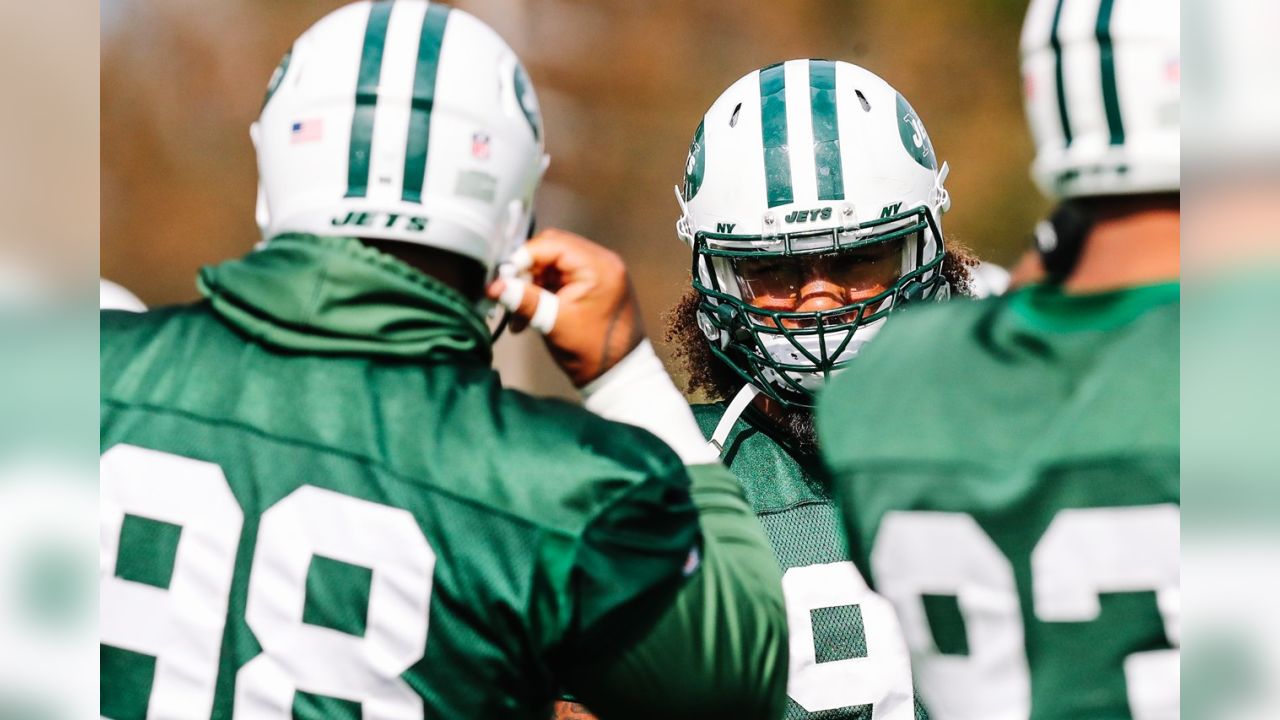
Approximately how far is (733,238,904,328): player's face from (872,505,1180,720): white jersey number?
3.39 feet

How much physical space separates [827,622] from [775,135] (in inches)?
36.7

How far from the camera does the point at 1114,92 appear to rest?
1535 millimetres

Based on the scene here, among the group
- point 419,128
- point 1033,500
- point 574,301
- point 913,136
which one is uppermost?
point 419,128

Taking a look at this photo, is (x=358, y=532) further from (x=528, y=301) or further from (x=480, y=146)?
(x=480, y=146)

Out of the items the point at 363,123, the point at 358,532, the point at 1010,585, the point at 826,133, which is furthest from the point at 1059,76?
the point at 826,133

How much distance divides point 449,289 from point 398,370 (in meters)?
0.12

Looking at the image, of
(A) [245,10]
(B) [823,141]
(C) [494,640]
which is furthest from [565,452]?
(A) [245,10]

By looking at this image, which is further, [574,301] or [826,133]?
[826,133]

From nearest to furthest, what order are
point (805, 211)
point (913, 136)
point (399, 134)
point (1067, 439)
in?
point (1067, 439), point (399, 134), point (805, 211), point (913, 136)

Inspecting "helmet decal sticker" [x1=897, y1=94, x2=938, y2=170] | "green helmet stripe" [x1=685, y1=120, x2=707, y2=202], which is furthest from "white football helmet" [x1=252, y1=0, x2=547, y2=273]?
"helmet decal sticker" [x1=897, y1=94, x2=938, y2=170]

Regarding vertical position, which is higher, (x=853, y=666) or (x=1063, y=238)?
(x=1063, y=238)

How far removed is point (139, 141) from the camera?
795 cm

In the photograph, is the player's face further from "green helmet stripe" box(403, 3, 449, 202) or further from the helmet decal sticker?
"green helmet stripe" box(403, 3, 449, 202)
